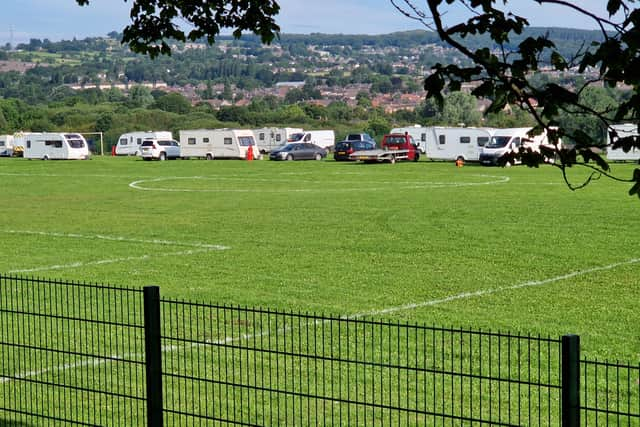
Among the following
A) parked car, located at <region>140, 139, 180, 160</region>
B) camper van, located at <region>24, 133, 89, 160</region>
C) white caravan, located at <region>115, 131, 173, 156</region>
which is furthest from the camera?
white caravan, located at <region>115, 131, 173, 156</region>

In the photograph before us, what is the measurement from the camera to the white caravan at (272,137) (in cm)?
9700

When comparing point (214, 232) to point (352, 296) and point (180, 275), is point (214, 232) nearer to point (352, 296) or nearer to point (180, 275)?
point (180, 275)

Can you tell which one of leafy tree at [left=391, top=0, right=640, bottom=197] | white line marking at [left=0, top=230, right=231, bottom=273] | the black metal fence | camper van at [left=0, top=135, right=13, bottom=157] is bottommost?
camper van at [left=0, top=135, right=13, bottom=157]

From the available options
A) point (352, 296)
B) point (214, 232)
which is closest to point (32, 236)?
point (214, 232)

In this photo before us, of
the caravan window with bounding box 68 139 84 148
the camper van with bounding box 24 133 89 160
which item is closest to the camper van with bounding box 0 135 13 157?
the camper van with bounding box 24 133 89 160

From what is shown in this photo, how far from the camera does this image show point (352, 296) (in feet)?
56.7

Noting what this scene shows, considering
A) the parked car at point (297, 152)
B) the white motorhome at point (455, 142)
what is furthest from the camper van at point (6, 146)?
the white motorhome at point (455, 142)

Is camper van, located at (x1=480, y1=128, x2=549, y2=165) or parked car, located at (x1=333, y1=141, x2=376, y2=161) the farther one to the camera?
parked car, located at (x1=333, y1=141, x2=376, y2=161)

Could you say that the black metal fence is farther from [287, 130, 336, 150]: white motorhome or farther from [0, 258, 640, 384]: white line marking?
[287, 130, 336, 150]: white motorhome

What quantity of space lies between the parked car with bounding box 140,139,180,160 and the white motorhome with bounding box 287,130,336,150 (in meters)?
11.2

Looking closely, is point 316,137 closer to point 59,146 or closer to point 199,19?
point 59,146

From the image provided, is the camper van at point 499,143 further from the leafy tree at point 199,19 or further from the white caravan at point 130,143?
the leafy tree at point 199,19

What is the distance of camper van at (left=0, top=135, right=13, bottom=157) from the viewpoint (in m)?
106

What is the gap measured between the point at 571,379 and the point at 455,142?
2633 inches
